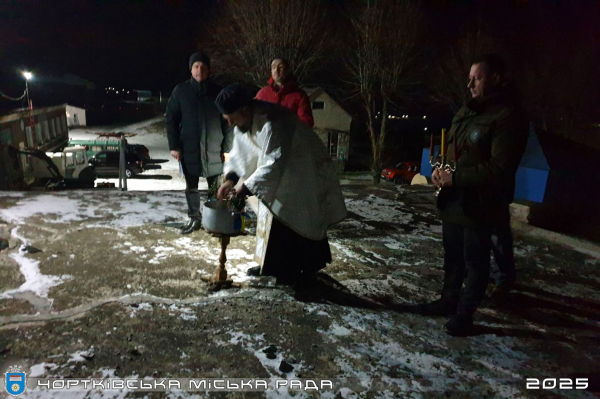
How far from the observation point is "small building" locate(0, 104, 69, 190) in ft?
33.1

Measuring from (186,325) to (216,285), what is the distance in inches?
23.1

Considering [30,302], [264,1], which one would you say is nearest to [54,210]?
[30,302]

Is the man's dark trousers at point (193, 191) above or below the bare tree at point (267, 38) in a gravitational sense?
below

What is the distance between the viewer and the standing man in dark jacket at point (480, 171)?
2408mm

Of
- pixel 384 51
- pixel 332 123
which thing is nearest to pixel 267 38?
pixel 384 51

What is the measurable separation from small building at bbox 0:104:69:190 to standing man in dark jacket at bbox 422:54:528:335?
10.8 meters

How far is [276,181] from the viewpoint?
2920 mm

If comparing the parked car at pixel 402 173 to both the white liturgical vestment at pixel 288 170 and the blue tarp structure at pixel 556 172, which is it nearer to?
the blue tarp structure at pixel 556 172

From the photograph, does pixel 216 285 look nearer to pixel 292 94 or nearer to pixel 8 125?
pixel 292 94

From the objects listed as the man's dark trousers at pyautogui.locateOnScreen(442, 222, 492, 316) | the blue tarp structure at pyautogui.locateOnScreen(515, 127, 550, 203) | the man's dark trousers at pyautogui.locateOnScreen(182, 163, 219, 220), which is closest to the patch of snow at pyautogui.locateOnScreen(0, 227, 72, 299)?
the man's dark trousers at pyautogui.locateOnScreen(182, 163, 219, 220)

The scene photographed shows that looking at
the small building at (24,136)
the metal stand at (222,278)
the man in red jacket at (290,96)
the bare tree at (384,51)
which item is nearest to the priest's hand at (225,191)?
the metal stand at (222,278)

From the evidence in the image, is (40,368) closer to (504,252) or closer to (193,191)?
(193,191)

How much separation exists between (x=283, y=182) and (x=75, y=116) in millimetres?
44107

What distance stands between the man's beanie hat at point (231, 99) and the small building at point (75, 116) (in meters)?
42.0
